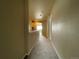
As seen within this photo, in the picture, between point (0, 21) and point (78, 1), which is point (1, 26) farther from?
point (78, 1)

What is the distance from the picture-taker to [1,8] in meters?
1.98

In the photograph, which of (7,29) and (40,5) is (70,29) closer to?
(7,29)

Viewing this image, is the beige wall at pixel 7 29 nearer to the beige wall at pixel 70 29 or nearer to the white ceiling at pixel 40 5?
the beige wall at pixel 70 29

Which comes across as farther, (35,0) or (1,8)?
(35,0)

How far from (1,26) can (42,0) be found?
4376 mm

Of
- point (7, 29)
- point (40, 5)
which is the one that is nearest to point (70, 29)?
point (7, 29)

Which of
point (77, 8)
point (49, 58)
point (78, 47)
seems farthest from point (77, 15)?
point (49, 58)

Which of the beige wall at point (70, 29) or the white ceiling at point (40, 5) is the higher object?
the white ceiling at point (40, 5)

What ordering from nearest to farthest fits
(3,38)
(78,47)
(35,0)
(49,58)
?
(78,47) < (3,38) < (49,58) < (35,0)

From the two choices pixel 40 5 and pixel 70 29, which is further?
pixel 40 5

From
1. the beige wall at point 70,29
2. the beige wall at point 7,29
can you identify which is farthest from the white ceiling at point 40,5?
the beige wall at point 7,29

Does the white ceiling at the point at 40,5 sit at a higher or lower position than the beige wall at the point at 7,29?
higher

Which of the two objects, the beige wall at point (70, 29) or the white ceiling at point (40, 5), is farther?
the white ceiling at point (40, 5)

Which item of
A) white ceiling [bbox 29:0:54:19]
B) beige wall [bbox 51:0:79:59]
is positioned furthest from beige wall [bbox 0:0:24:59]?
white ceiling [bbox 29:0:54:19]
